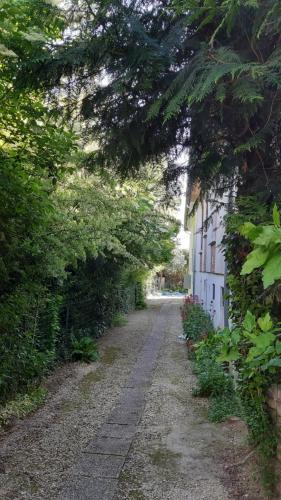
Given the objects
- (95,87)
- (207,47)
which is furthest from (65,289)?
(207,47)

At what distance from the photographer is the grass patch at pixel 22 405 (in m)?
6.00

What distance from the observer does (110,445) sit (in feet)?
16.9

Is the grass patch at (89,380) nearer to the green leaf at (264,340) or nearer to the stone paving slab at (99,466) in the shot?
the stone paving slab at (99,466)

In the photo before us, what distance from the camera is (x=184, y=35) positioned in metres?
3.45

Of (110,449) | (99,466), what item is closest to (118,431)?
(110,449)

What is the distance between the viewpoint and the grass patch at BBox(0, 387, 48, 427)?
236 inches

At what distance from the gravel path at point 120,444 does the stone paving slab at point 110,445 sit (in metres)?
0.01

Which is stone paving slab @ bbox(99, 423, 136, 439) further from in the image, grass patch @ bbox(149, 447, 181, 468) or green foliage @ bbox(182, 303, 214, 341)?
green foliage @ bbox(182, 303, 214, 341)

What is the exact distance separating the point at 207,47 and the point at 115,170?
1.77 m

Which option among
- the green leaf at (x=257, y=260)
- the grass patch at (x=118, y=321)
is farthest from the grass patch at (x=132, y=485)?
the grass patch at (x=118, y=321)

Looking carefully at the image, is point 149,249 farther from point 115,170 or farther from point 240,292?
point 240,292

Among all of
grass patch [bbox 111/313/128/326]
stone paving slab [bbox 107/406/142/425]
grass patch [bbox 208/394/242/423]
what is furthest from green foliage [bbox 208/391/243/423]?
grass patch [bbox 111/313/128/326]

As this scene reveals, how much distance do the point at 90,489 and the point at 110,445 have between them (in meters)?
1.13

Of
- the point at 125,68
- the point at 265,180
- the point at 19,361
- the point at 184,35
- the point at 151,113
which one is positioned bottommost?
the point at 19,361
